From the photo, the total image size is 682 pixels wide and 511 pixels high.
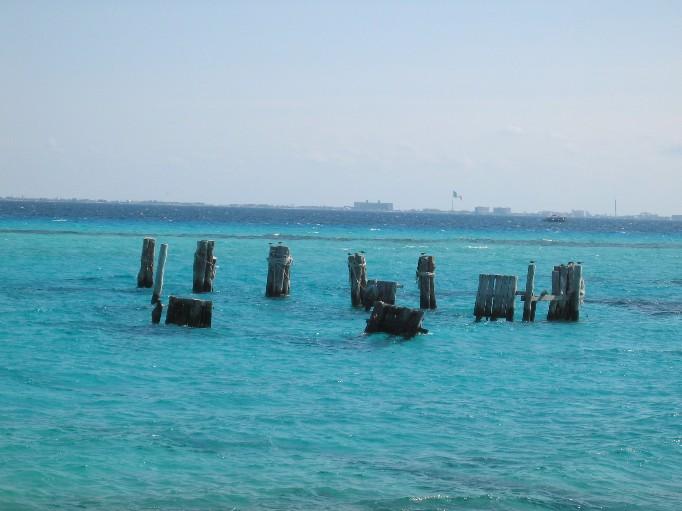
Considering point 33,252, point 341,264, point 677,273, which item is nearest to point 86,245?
point 33,252

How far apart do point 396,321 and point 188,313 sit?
5170 mm

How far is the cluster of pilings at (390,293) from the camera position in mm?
24375

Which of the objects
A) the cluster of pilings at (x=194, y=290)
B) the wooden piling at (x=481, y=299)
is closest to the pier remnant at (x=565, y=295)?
the wooden piling at (x=481, y=299)

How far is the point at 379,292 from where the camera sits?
28.8 meters

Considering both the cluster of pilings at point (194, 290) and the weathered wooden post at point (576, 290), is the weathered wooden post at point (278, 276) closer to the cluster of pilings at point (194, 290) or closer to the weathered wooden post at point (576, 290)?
the cluster of pilings at point (194, 290)

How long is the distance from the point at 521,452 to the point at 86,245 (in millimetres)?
56084

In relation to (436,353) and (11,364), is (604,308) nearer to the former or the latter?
(436,353)

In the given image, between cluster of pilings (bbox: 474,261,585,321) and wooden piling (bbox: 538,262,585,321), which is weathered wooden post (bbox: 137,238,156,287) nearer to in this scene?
cluster of pilings (bbox: 474,261,585,321)

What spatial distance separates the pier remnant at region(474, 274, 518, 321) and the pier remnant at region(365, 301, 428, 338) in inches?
136

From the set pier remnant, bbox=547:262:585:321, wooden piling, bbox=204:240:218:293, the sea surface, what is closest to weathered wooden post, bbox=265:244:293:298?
the sea surface

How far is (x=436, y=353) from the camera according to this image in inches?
890

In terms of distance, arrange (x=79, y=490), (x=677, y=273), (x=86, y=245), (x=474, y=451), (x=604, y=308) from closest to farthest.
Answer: (x=79, y=490) < (x=474, y=451) < (x=604, y=308) < (x=677, y=273) < (x=86, y=245)

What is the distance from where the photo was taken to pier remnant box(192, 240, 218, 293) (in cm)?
3288

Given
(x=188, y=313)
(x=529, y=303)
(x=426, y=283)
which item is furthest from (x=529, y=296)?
(x=188, y=313)
